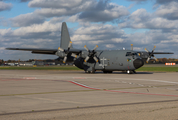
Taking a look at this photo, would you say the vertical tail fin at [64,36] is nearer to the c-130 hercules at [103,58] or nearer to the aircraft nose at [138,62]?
A: the c-130 hercules at [103,58]

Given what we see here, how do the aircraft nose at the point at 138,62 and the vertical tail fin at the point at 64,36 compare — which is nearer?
the aircraft nose at the point at 138,62

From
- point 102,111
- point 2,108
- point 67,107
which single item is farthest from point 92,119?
point 2,108

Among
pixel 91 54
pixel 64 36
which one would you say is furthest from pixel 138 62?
pixel 64 36

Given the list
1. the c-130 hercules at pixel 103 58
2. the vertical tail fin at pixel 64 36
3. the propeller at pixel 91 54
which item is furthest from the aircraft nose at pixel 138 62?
the vertical tail fin at pixel 64 36

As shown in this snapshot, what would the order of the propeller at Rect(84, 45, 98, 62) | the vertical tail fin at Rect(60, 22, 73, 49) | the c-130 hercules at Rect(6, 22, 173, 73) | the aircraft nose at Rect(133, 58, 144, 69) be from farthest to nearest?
the vertical tail fin at Rect(60, 22, 73, 49), the propeller at Rect(84, 45, 98, 62), the c-130 hercules at Rect(6, 22, 173, 73), the aircraft nose at Rect(133, 58, 144, 69)

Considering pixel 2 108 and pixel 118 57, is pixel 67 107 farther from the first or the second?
pixel 118 57

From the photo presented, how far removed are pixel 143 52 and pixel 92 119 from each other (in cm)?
4222

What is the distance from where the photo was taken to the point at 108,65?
42656 millimetres

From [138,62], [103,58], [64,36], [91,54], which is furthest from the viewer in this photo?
[64,36]

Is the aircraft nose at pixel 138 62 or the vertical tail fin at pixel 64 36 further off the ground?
the vertical tail fin at pixel 64 36

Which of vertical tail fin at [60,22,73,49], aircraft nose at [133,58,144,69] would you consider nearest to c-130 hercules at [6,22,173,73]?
aircraft nose at [133,58,144,69]

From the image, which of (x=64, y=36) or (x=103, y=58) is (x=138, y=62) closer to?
(x=103, y=58)

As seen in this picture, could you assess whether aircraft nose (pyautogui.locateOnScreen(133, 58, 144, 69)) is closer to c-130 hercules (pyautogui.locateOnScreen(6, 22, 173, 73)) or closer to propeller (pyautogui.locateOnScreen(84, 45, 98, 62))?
c-130 hercules (pyautogui.locateOnScreen(6, 22, 173, 73))

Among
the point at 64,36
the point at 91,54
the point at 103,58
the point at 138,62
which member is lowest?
the point at 138,62
